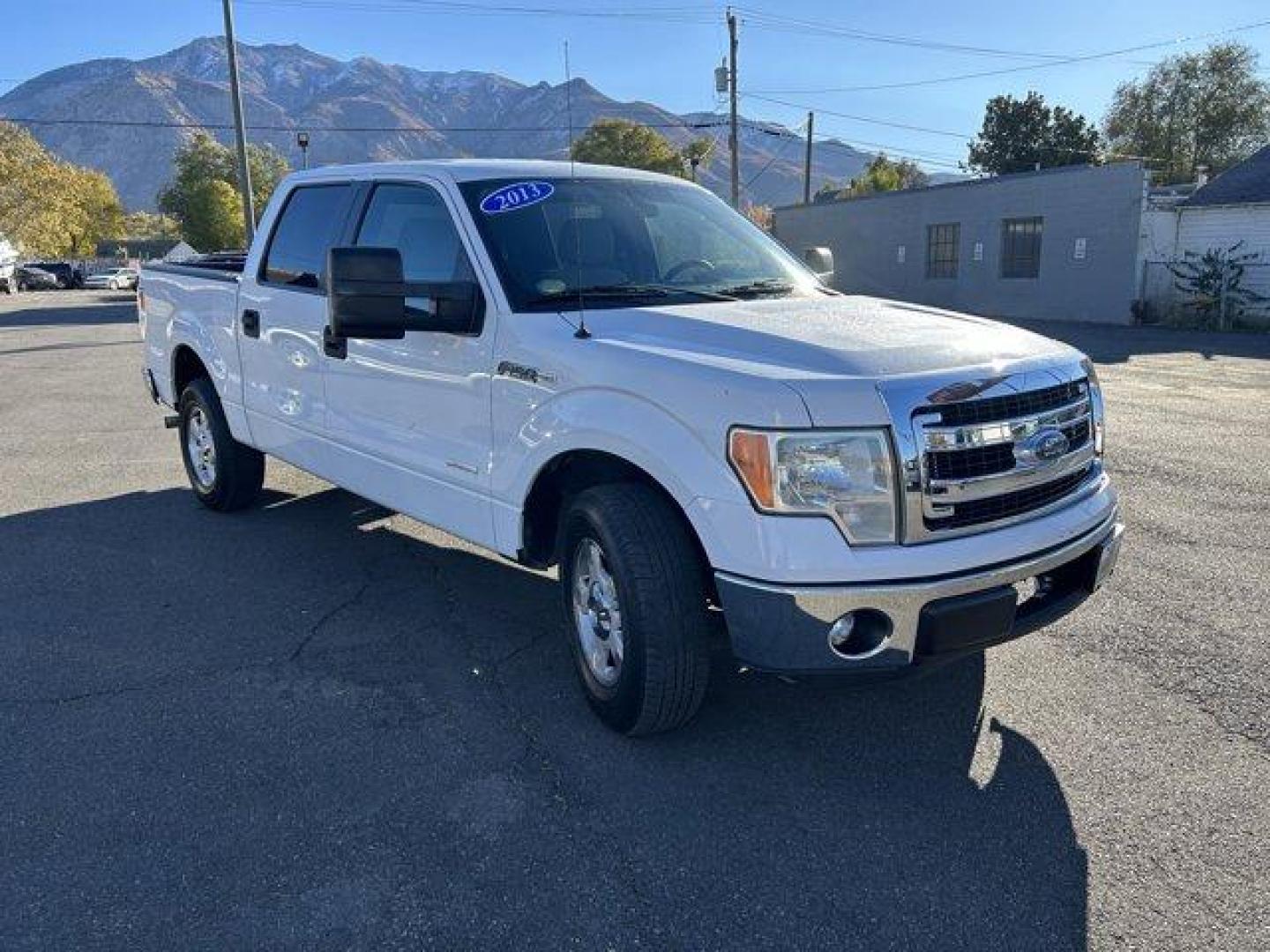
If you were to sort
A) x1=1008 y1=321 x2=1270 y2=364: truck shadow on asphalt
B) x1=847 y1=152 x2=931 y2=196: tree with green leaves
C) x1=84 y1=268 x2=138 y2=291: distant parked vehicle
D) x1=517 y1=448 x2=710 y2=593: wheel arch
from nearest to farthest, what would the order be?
x1=517 y1=448 x2=710 y2=593: wheel arch < x1=1008 y1=321 x2=1270 y2=364: truck shadow on asphalt < x1=847 y1=152 x2=931 y2=196: tree with green leaves < x1=84 y1=268 x2=138 y2=291: distant parked vehicle

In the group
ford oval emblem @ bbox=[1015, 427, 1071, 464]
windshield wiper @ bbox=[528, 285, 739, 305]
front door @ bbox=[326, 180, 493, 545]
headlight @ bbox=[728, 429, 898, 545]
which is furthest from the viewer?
front door @ bbox=[326, 180, 493, 545]

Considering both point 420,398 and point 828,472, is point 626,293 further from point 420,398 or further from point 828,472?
point 828,472

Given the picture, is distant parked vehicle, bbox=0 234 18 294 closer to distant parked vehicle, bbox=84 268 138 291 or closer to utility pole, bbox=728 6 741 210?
distant parked vehicle, bbox=84 268 138 291

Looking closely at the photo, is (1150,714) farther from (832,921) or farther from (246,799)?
(246,799)

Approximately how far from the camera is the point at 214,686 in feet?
12.9

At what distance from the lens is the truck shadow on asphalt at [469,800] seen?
2.59 metres

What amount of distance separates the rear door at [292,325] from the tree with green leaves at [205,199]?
130ft

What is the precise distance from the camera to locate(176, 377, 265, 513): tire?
6250 mm

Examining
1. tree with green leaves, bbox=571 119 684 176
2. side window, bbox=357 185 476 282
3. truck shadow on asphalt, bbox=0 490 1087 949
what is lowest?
truck shadow on asphalt, bbox=0 490 1087 949

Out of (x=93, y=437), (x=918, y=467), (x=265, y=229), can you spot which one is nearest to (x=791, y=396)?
(x=918, y=467)

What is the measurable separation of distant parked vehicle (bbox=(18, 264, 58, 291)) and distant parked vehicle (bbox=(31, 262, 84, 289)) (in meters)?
0.80

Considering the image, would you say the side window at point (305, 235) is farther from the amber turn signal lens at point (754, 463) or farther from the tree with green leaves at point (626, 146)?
the tree with green leaves at point (626, 146)

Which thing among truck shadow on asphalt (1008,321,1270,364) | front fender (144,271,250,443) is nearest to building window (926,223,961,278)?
truck shadow on asphalt (1008,321,1270,364)

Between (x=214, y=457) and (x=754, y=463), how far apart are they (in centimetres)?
465
